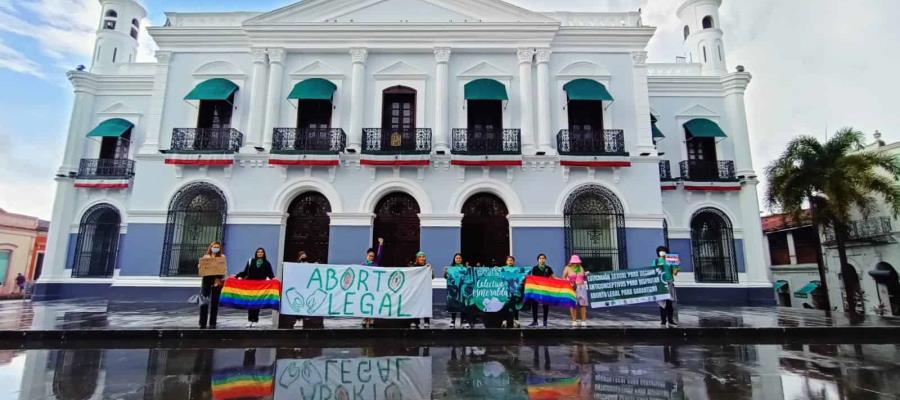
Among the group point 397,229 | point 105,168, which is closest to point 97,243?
point 105,168

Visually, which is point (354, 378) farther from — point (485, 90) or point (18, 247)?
point (18, 247)

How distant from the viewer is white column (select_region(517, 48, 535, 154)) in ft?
48.5

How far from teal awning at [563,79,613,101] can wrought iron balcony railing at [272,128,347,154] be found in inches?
299

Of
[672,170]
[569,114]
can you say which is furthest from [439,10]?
[672,170]

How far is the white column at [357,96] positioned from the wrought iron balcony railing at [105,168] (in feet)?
30.8

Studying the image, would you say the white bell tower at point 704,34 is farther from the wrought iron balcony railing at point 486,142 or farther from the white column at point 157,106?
the white column at point 157,106

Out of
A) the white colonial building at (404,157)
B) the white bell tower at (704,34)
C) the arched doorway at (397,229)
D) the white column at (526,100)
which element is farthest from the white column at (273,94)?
the white bell tower at (704,34)

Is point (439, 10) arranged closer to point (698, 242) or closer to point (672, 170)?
point (672, 170)

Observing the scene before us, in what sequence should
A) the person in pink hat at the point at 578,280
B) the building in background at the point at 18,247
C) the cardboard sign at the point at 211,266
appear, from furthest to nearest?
1. the building in background at the point at 18,247
2. the person in pink hat at the point at 578,280
3. the cardboard sign at the point at 211,266

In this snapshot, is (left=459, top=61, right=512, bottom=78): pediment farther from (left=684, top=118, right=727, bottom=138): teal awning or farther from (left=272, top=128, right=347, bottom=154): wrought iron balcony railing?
(left=684, top=118, right=727, bottom=138): teal awning

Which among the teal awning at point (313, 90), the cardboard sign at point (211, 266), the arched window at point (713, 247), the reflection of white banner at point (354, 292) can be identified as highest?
the teal awning at point (313, 90)

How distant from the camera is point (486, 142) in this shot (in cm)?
1462

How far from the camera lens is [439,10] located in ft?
52.4

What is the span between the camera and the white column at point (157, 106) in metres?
15.0
